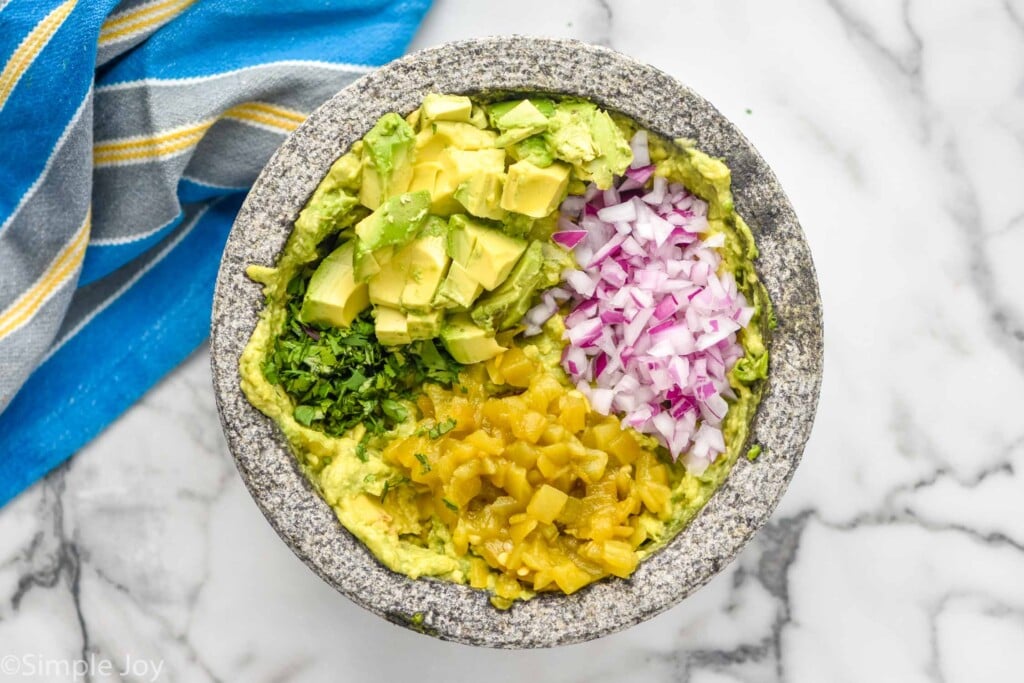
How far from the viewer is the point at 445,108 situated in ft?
4.51

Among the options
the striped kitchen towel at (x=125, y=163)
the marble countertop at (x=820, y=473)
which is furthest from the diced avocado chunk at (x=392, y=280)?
the marble countertop at (x=820, y=473)

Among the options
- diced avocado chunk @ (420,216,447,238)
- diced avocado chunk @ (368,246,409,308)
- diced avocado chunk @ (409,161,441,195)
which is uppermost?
diced avocado chunk @ (409,161,441,195)

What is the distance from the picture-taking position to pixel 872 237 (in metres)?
1.73

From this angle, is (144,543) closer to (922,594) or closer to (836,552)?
(836,552)

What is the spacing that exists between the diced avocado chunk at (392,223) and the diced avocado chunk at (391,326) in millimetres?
101

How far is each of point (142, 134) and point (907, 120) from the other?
136cm

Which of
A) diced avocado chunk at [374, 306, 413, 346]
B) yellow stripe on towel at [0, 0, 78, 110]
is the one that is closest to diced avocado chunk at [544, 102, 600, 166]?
diced avocado chunk at [374, 306, 413, 346]

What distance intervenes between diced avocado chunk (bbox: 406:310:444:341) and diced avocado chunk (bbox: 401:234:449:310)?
0.6 inches

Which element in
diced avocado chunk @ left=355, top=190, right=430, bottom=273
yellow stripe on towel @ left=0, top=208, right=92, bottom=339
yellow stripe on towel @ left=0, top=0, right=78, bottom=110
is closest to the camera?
diced avocado chunk @ left=355, top=190, right=430, bottom=273

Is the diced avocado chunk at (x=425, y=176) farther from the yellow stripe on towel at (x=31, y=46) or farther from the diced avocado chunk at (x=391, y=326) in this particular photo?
the yellow stripe on towel at (x=31, y=46)

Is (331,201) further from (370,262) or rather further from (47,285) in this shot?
(47,285)

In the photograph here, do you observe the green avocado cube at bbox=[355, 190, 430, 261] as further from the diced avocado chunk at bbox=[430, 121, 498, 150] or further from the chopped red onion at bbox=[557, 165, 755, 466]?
the chopped red onion at bbox=[557, 165, 755, 466]

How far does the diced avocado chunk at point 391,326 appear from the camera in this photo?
1.40 m

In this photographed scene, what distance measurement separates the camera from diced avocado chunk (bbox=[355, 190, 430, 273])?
1.34 m
